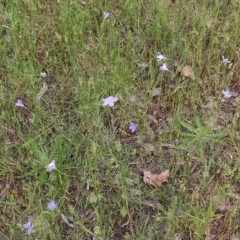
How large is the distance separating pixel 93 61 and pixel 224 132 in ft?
2.72

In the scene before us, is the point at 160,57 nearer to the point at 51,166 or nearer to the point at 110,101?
the point at 110,101

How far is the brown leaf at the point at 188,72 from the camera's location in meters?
2.63

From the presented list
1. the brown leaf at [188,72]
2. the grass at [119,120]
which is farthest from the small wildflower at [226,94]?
the brown leaf at [188,72]

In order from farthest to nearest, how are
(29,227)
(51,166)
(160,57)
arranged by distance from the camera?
(160,57), (51,166), (29,227)

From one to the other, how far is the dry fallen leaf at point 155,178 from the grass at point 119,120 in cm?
3

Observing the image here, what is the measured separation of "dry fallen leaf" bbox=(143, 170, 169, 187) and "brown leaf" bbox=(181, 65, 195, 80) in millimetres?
631

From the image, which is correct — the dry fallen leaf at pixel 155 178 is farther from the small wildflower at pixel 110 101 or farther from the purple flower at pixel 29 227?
the purple flower at pixel 29 227

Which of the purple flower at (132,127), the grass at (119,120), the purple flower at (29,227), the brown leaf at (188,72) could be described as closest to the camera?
the purple flower at (29,227)

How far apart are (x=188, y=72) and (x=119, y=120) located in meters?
0.51

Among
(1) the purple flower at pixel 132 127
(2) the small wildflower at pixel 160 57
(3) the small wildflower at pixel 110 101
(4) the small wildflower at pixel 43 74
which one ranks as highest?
(2) the small wildflower at pixel 160 57

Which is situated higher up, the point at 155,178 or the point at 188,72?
the point at 188,72

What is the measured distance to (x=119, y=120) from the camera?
8.09 feet

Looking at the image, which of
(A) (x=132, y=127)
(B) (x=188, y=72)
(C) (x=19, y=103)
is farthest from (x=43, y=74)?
(B) (x=188, y=72)

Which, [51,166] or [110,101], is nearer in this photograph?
[51,166]
